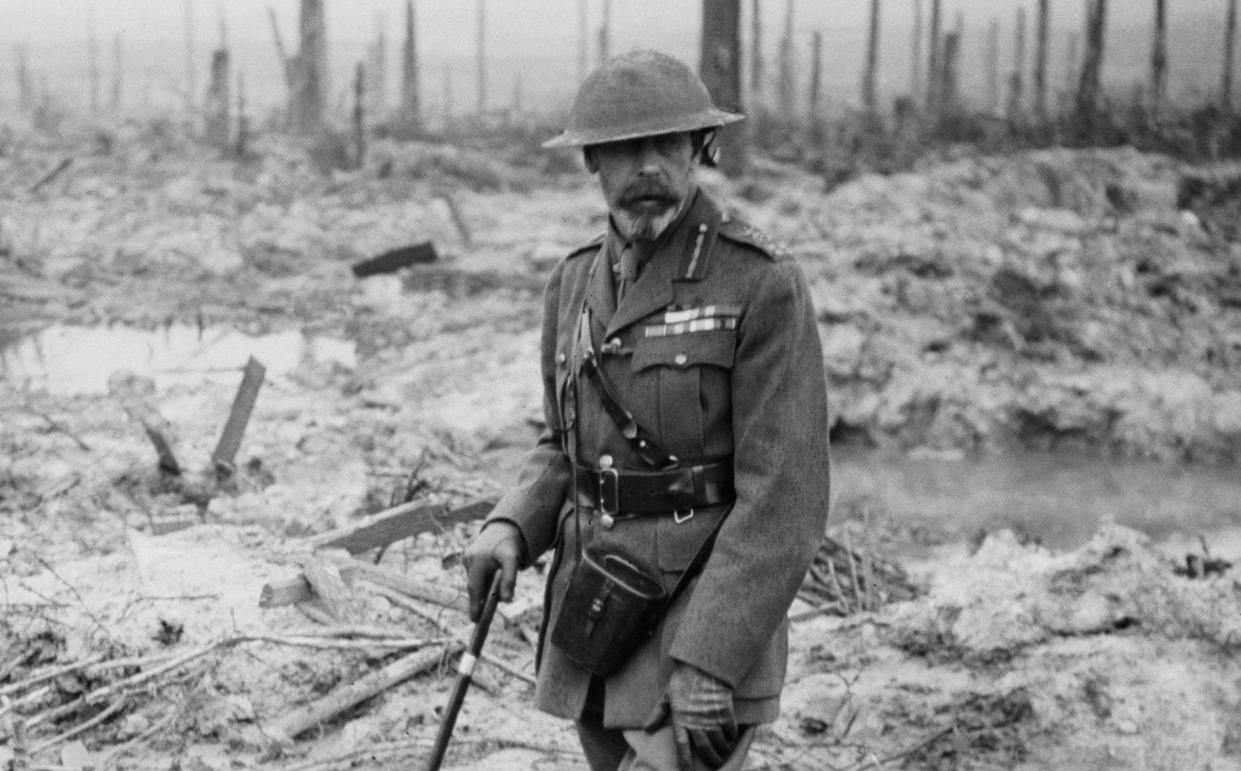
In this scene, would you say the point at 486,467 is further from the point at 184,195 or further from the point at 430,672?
the point at 184,195

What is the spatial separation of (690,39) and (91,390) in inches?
3317

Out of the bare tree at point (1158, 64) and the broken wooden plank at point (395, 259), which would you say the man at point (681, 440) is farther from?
the bare tree at point (1158, 64)

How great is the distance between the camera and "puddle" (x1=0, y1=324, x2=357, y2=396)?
1123cm

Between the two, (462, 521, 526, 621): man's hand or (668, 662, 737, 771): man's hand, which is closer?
(668, 662, 737, 771): man's hand

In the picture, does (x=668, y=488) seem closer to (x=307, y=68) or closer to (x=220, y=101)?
(x=220, y=101)

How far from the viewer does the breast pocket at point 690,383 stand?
3.17 m

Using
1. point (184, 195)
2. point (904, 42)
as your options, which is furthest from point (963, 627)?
point (904, 42)

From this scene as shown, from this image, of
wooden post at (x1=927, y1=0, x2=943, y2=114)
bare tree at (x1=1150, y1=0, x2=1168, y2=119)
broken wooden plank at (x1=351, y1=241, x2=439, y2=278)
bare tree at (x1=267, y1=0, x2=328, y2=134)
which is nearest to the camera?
broken wooden plank at (x1=351, y1=241, x2=439, y2=278)

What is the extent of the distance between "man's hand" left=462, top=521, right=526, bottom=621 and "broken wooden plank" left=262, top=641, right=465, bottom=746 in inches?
70.2

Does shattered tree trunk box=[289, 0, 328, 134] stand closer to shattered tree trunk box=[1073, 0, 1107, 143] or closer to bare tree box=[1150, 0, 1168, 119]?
shattered tree trunk box=[1073, 0, 1107, 143]

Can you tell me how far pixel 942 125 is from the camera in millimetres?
23734

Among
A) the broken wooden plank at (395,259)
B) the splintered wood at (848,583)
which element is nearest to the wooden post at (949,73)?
Result: the broken wooden plank at (395,259)

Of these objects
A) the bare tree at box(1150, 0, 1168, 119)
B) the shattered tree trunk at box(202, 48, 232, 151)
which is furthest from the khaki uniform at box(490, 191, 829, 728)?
the bare tree at box(1150, 0, 1168, 119)

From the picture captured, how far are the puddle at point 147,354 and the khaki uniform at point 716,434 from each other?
8000 millimetres
